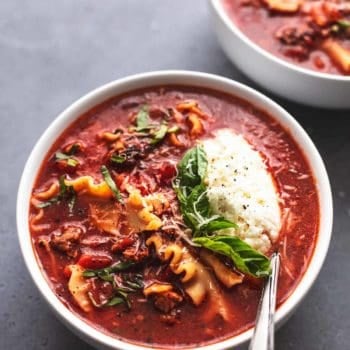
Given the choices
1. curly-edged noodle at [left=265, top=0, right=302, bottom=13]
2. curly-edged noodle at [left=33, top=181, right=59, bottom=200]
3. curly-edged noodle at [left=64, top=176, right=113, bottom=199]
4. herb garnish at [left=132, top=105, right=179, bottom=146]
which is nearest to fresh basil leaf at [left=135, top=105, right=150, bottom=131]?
herb garnish at [left=132, top=105, right=179, bottom=146]

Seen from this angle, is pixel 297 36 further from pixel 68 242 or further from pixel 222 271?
pixel 68 242

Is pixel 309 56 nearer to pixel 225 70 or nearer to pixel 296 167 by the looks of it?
pixel 225 70

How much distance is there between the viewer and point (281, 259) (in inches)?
140

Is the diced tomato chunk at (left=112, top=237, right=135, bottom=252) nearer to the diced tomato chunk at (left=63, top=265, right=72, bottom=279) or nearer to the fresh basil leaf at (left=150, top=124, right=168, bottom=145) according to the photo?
the diced tomato chunk at (left=63, top=265, right=72, bottom=279)

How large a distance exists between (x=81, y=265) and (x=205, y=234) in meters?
0.60

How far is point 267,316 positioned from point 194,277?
40 centimetres

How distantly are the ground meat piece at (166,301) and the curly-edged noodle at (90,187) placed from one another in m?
0.60

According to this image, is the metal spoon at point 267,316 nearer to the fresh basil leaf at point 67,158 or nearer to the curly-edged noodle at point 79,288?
the curly-edged noodle at point 79,288

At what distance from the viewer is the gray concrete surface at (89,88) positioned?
389cm

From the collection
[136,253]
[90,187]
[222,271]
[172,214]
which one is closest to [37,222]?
[90,187]

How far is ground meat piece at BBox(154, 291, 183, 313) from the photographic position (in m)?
3.38

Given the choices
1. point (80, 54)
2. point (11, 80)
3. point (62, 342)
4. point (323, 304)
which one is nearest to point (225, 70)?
point (80, 54)

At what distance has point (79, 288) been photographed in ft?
11.3

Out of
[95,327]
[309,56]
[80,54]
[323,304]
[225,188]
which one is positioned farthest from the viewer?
[80,54]
